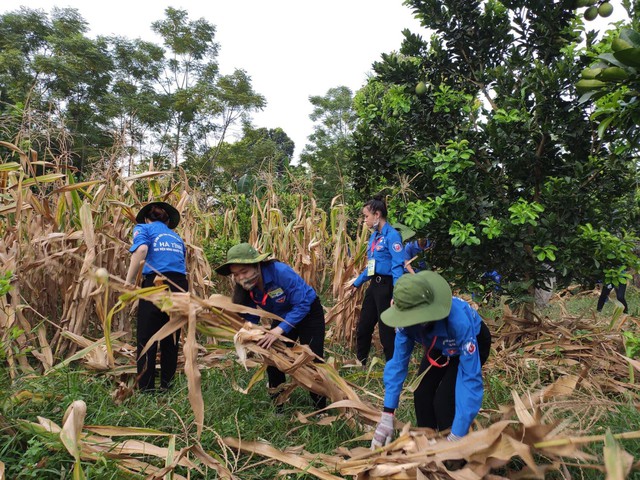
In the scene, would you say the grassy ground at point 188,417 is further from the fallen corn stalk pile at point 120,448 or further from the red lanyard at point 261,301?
the red lanyard at point 261,301

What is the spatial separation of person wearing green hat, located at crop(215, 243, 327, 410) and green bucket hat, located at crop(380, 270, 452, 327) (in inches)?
31.4

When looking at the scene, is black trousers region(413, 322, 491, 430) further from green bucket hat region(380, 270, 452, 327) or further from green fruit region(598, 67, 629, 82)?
green fruit region(598, 67, 629, 82)

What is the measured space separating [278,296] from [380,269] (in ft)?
3.99

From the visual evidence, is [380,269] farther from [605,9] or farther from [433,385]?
[605,9]

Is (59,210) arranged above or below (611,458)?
above

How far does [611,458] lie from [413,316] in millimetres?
826

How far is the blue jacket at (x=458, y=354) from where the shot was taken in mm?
1955

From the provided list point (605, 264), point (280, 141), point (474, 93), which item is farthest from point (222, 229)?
point (280, 141)

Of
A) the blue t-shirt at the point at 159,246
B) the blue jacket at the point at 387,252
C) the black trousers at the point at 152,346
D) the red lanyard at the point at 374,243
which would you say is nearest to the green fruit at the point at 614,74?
→ the blue jacket at the point at 387,252

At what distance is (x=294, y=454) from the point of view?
7.07ft

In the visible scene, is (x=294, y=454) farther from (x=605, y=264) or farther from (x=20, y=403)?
(x=605, y=264)

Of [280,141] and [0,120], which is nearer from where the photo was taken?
[0,120]

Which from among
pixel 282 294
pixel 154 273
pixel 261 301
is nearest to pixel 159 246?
pixel 154 273


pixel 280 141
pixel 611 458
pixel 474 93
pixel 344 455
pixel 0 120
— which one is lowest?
pixel 344 455
